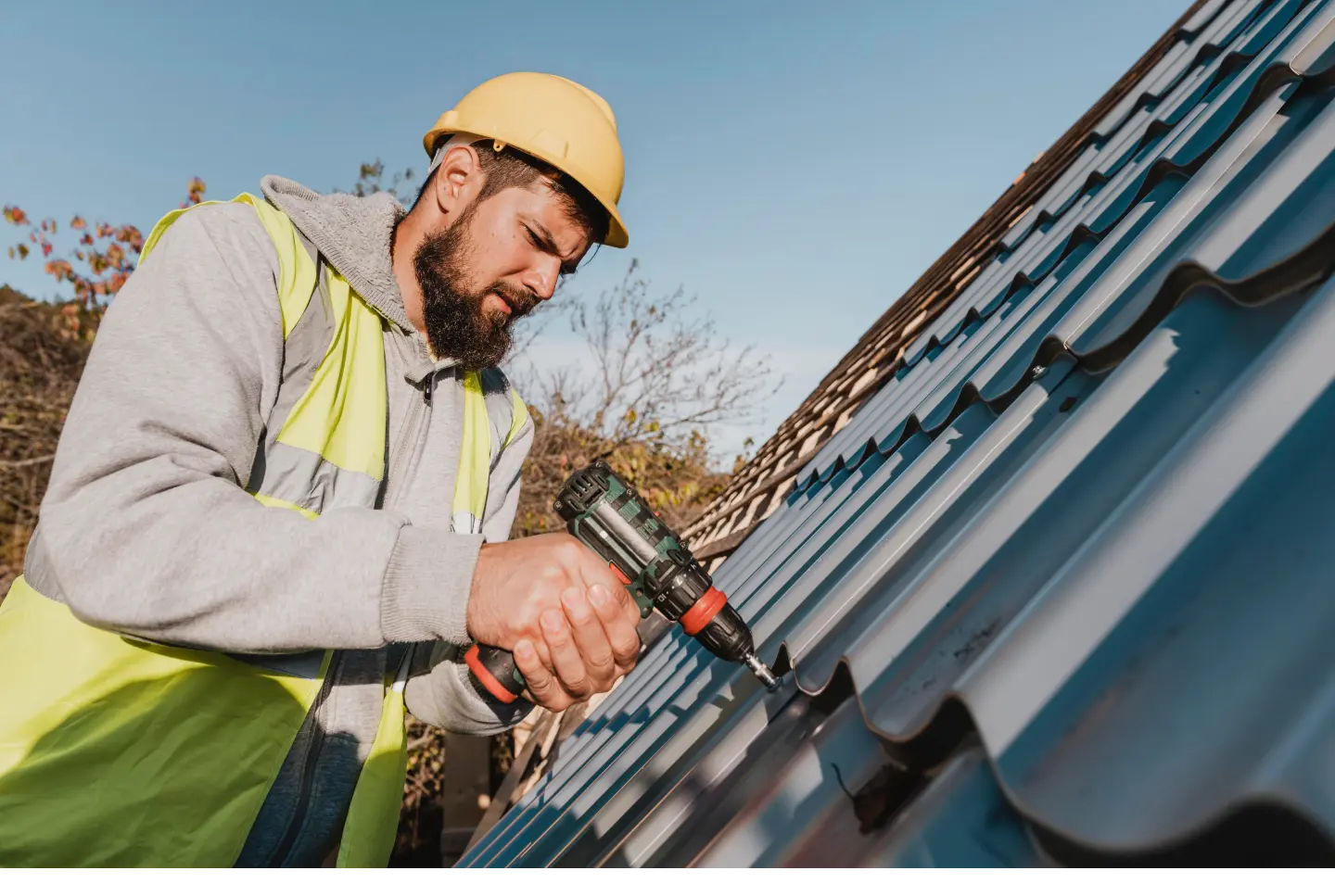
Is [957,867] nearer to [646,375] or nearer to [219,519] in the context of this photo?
[219,519]

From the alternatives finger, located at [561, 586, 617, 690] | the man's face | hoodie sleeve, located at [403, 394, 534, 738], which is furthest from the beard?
finger, located at [561, 586, 617, 690]

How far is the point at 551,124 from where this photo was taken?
283cm

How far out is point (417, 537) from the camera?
161 centimetres

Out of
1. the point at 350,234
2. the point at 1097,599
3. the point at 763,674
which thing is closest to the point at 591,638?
the point at 763,674

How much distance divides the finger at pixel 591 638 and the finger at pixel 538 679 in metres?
0.11

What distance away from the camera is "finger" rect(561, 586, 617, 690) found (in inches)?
A: 67.7

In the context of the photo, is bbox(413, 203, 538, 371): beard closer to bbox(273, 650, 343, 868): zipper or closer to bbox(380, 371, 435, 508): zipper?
bbox(380, 371, 435, 508): zipper

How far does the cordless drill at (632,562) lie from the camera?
1.95 meters

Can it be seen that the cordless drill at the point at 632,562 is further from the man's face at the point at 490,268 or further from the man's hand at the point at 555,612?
the man's face at the point at 490,268

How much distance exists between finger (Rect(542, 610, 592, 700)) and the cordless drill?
0.75ft

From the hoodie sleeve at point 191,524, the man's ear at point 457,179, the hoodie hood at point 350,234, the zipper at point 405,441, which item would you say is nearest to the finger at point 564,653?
the hoodie sleeve at point 191,524

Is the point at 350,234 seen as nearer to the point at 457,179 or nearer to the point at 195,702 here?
the point at 457,179

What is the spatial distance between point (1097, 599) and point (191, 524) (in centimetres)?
152

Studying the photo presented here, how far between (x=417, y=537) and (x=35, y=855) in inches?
39.8
